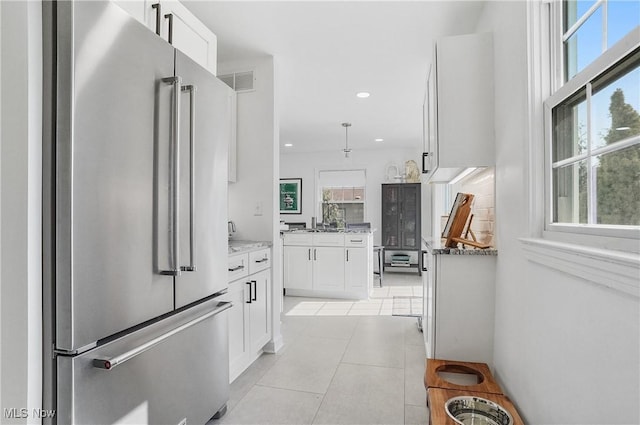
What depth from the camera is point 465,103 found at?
2188 mm

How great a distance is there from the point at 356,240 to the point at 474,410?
3.21 m

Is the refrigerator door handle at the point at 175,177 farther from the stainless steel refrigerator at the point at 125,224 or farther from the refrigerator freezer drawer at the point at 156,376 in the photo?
the refrigerator freezer drawer at the point at 156,376

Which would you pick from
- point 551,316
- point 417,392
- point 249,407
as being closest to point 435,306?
point 417,392

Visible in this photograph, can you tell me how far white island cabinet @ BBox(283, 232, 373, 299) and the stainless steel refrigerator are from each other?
308 cm

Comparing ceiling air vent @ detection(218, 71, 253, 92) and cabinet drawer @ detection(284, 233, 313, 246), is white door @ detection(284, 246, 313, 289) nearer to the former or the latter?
cabinet drawer @ detection(284, 233, 313, 246)

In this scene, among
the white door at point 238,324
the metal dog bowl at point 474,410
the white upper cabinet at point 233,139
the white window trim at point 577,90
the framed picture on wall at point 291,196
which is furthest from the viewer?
the framed picture on wall at point 291,196

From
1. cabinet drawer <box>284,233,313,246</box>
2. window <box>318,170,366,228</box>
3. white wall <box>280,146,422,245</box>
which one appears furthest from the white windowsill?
window <box>318,170,366,228</box>

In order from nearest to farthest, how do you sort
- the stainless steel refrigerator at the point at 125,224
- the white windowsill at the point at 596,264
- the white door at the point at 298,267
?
the white windowsill at the point at 596,264
the stainless steel refrigerator at the point at 125,224
the white door at the point at 298,267

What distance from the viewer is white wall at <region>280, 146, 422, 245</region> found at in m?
7.30

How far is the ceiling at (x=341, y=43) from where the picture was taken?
2.36 m

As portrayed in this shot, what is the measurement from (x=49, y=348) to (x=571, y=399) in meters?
1.66

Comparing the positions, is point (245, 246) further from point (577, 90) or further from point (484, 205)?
point (577, 90)

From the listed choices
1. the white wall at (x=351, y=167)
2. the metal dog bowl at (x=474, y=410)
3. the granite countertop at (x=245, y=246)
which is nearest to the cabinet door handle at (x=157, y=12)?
the granite countertop at (x=245, y=246)

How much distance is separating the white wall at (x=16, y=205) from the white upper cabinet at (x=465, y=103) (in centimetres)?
199
